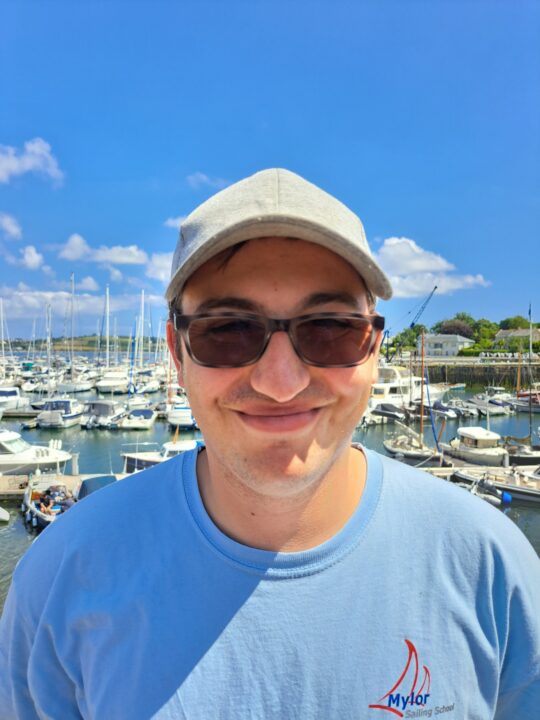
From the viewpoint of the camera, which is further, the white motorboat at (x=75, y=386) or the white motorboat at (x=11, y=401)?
the white motorboat at (x=75, y=386)

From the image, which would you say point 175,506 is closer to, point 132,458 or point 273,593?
point 273,593

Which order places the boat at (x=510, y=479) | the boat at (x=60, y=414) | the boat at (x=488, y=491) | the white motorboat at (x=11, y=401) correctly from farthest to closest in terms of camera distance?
the white motorboat at (x=11, y=401)
the boat at (x=60, y=414)
the boat at (x=510, y=479)
the boat at (x=488, y=491)

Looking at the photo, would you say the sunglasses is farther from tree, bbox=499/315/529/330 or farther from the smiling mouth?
tree, bbox=499/315/529/330

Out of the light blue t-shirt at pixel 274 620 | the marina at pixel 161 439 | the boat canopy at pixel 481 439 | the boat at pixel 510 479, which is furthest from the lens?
the boat canopy at pixel 481 439

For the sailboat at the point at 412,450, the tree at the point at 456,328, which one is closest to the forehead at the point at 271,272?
the sailboat at the point at 412,450

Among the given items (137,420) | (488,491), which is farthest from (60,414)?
(488,491)

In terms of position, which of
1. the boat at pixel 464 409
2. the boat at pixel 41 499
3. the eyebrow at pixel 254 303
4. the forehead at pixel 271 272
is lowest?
the boat at pixel 41 499

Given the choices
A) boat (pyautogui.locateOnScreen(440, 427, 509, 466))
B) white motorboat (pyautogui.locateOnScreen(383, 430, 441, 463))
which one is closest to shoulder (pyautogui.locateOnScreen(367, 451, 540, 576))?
white motorboat (pyautogui.locateOnScreen(383, 430, 441, 463))

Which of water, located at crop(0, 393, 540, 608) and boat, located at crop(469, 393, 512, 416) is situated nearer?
water, located at crop(0, 393, 540, 608)

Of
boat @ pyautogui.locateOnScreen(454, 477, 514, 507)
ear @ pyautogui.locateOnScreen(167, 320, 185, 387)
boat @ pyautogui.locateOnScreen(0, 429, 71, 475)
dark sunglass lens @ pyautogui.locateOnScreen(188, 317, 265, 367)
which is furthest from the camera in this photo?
boat @ pyautogui.locateOnScreen(0, 429, 71, 475)

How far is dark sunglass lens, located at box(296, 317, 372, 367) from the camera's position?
161 centimetres

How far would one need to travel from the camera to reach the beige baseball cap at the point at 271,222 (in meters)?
1.50

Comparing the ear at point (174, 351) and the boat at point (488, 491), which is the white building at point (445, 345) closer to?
the boat at point (488, 491)

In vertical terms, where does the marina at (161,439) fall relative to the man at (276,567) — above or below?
below
